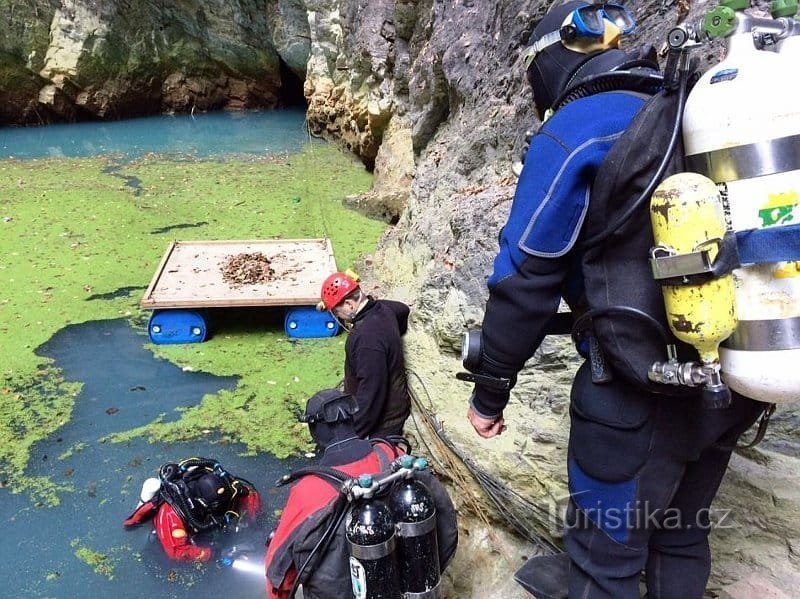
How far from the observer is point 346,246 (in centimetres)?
743

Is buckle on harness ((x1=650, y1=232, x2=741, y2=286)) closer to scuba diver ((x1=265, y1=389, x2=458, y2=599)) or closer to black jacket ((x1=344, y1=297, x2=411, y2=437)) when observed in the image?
scuba diver ((x1=265, y1=389, x2=458, y2=599))

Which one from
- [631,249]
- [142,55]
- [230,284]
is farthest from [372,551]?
[142,55]

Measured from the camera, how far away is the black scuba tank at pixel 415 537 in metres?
2.19

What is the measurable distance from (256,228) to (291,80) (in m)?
14.7

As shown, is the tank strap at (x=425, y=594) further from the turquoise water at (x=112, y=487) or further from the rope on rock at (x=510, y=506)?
the turquoise water at (x=112, y=487)

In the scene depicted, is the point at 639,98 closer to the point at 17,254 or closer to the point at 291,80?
the point at 17,254

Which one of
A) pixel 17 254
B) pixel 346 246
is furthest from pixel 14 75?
pixel 346 246

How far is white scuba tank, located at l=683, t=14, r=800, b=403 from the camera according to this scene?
139 cm

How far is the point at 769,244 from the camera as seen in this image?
1425 mm

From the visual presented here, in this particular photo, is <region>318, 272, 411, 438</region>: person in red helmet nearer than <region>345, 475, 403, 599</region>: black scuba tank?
No

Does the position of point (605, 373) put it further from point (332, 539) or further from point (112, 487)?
point (112, 487)

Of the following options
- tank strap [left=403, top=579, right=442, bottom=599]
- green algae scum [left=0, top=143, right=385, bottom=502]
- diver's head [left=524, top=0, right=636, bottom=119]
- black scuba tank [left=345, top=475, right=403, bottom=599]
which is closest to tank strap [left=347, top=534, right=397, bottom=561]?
black scuba tank [left=345, top=475, right=403, bottom=599]

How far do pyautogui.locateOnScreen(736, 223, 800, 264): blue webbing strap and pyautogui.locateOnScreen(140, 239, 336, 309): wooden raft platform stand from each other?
419 cm

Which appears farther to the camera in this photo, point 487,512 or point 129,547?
point 129,547
